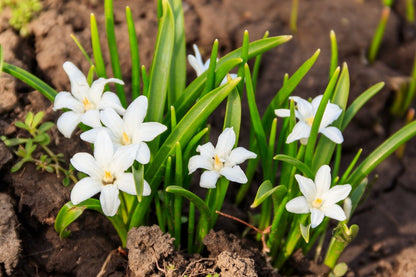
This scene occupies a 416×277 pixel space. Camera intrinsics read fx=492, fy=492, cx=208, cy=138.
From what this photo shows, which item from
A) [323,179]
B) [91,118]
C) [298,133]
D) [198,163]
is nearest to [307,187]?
[323,179]

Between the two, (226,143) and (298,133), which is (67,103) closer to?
(226,143)

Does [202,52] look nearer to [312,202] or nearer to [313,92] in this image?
[313,92]

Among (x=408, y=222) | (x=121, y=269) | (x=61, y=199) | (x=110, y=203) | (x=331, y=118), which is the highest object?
(x=331, y=118)

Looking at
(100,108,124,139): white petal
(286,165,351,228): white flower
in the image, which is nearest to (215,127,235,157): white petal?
(286,165,351,228): white flower

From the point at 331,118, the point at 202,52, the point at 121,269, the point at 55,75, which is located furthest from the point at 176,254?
the point at 202,52

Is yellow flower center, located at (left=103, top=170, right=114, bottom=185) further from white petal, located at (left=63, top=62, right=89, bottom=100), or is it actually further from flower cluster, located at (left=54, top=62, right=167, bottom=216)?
white petal, located at (left=63, top=62, right=89, bottom=100)

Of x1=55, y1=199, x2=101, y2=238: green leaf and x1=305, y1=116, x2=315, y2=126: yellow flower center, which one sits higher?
x1=305, y1=116, x2=315, y2=126: yellow flower center
